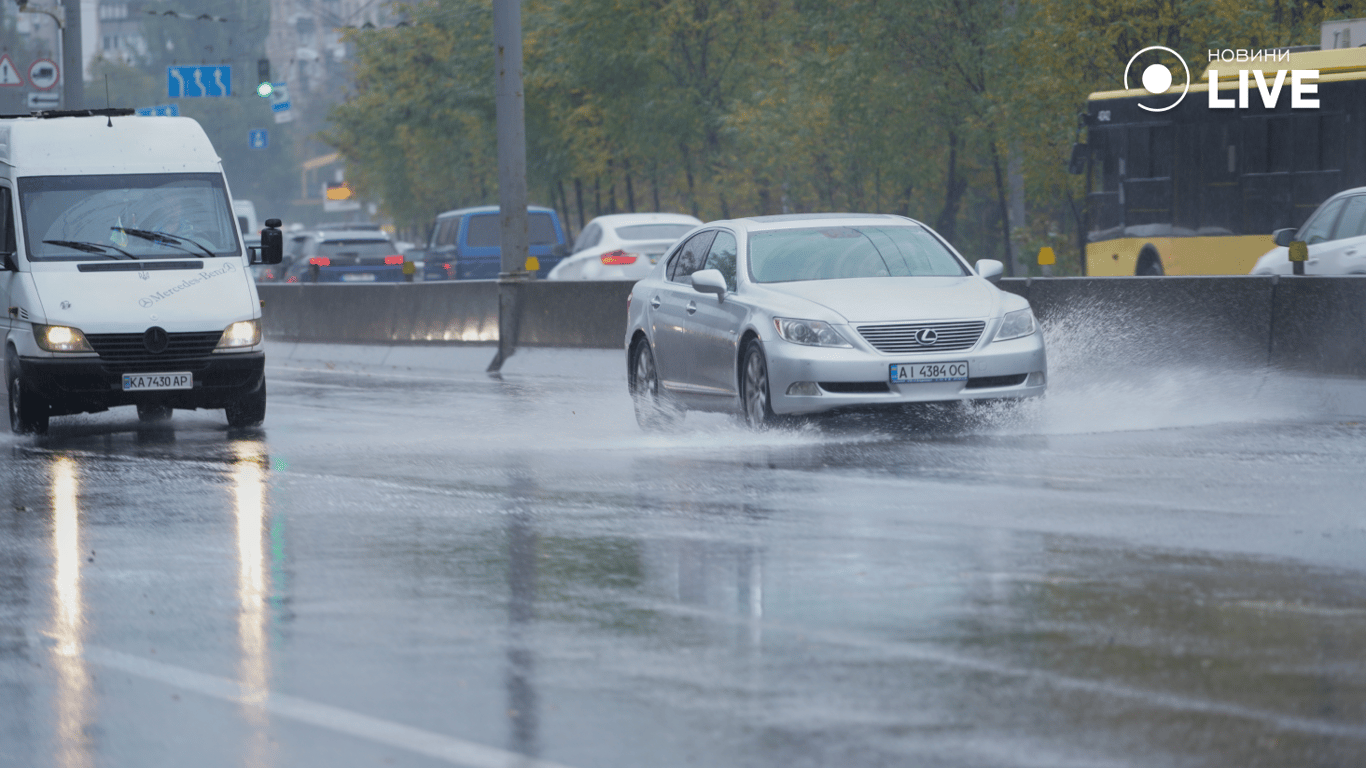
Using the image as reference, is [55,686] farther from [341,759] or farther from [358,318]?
[358,318]

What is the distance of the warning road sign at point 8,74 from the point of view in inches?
1581

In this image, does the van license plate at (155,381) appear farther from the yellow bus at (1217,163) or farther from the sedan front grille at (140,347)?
the yellow bus at (1217,163)

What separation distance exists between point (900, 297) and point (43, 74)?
1382 inches

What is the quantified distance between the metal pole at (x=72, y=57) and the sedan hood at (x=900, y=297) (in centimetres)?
2494

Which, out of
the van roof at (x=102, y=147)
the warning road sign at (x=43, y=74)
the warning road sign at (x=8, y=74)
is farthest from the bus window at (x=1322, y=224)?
the warning road sign at (x=43, y=74)

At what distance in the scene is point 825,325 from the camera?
13.0m

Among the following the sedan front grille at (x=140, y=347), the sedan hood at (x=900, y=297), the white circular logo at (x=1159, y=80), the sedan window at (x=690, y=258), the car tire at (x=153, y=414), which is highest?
the white circular logo at (x=1159, y=80)

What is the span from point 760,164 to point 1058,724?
39604 millimetres

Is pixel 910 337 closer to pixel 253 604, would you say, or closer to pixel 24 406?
pixel 253 604

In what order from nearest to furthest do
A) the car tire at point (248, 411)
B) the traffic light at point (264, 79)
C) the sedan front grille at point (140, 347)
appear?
the sedan front grille at point (140, 347) < the car tire at point (248, 411) < the traffic light at point (264, 79)

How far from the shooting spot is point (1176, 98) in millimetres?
27328

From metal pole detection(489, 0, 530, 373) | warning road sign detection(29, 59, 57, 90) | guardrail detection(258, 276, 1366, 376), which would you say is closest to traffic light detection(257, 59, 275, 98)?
warning road sign detection(29, 59, 57, 90)

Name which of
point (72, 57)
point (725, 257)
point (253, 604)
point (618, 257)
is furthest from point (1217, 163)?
→ point (253, 604)

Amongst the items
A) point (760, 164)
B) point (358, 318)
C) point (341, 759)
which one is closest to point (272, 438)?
point (341, 759)
